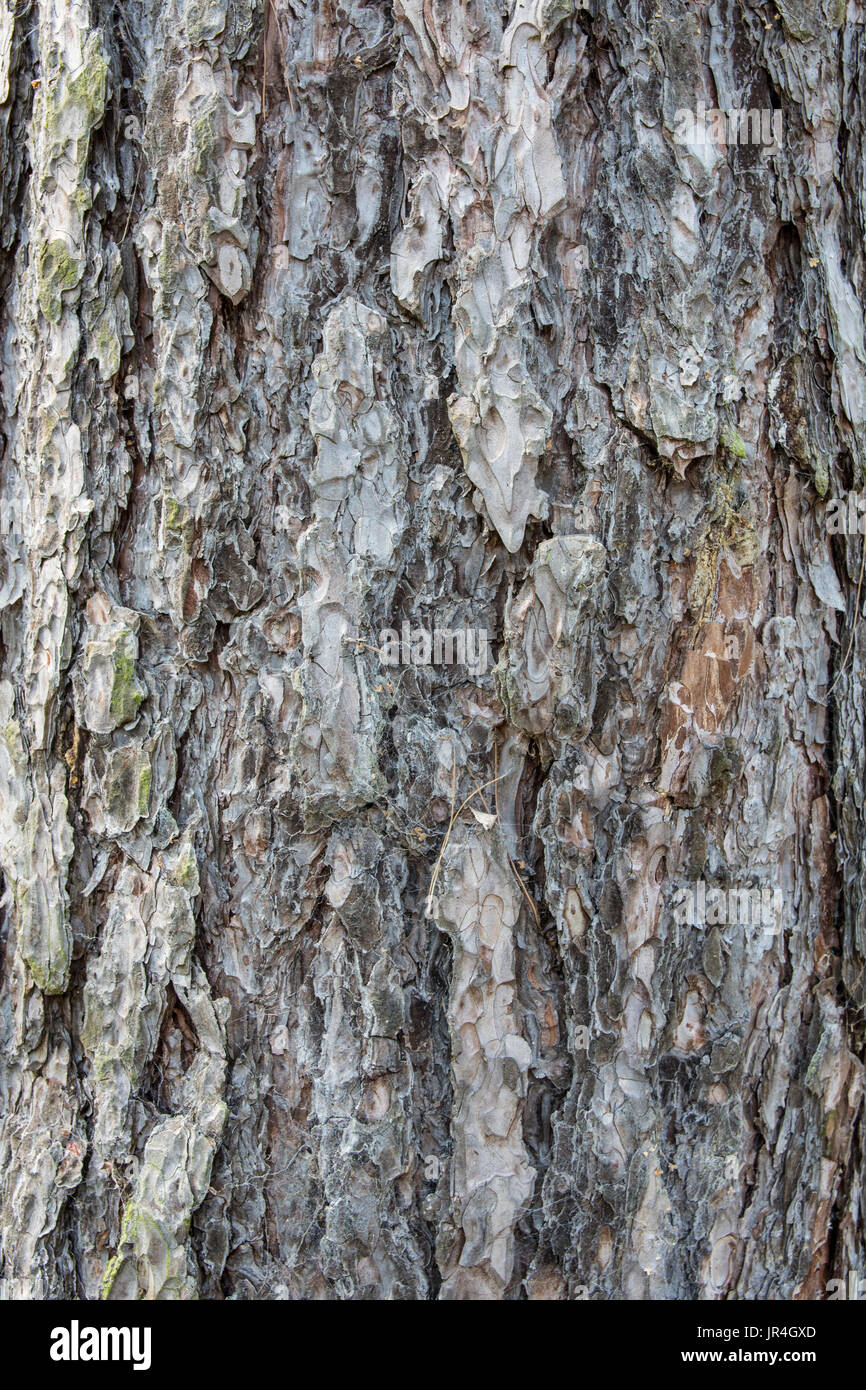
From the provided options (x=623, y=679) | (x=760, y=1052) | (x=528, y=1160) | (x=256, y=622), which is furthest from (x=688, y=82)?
(x=528, y=1160)

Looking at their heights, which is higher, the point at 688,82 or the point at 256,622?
the point at 688,82

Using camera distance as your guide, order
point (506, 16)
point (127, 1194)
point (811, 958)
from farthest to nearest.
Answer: point (811, 958) < point (127, 1194) < point (506, 16)

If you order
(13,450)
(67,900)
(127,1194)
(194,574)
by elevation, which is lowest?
(127,1194)

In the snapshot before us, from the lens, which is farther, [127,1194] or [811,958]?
[811,958]

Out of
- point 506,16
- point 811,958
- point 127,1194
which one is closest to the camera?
point 506,16

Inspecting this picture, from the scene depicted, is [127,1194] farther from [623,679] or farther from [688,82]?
[688,82]

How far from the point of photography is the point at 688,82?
1390 millimetres

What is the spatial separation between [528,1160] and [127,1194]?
2.05ft

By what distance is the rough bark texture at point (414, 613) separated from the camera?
4.51ft

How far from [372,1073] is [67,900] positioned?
55 cm

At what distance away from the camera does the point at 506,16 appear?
134 cm

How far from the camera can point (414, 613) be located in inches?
55.4

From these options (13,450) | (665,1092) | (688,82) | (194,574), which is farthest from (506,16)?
(665,1092)

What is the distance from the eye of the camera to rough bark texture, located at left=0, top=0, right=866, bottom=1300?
137 centimetres
